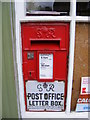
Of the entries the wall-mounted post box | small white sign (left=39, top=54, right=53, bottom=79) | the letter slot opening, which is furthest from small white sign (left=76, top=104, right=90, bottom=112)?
the letter slot opening

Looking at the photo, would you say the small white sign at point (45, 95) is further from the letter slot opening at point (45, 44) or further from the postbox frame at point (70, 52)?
the letter slot opening at point (45, 44)

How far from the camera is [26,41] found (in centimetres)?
158

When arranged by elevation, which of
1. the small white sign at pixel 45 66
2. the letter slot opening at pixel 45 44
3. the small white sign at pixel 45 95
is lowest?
the small white sign at pixel 45 95

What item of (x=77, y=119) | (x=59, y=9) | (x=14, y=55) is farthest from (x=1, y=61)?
(x=77, y=119)

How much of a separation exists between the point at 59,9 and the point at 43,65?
1.84 ft

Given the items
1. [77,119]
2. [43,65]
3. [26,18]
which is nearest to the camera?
[26,18]

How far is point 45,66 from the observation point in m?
1.63

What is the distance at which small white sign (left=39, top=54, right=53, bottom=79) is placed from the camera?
5.25 feet

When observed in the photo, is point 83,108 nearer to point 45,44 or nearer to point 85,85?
point 85,85

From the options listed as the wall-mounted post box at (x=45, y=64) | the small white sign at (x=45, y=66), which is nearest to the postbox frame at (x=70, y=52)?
the wall-mounted post box at (x=45, y=64)

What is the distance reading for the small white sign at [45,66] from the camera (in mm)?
1601

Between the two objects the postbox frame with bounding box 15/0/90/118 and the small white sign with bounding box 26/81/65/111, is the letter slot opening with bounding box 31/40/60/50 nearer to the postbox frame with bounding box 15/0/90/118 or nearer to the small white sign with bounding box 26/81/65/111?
the postbox frame with bounding box 15/0/90/118

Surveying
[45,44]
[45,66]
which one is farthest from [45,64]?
[45,44]

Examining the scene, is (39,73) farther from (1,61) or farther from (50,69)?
(1,61)
